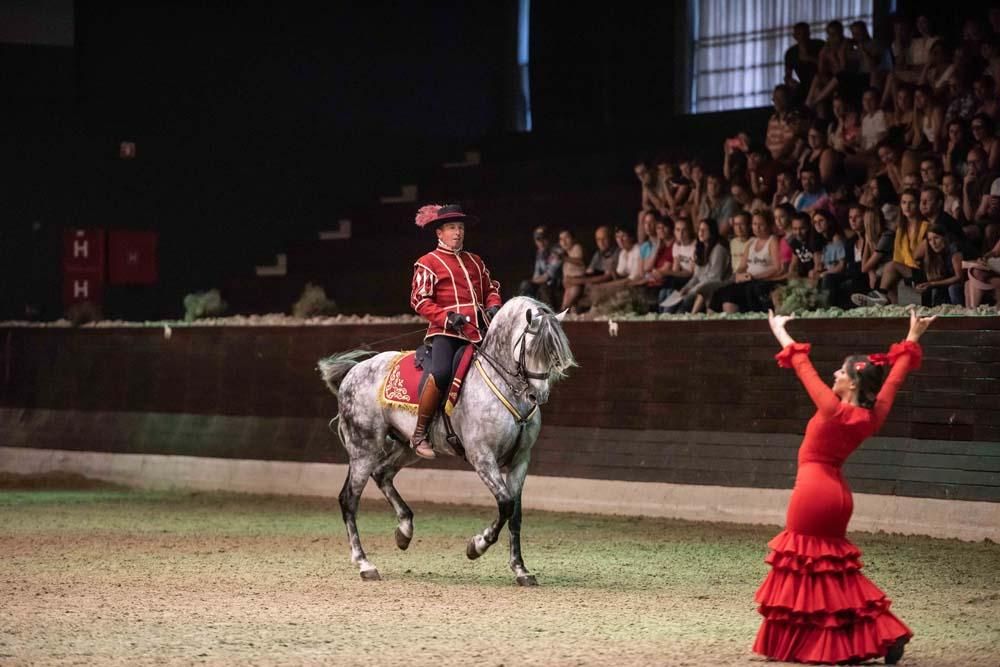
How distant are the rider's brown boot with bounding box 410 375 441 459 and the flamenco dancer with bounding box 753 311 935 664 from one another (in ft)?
11.7

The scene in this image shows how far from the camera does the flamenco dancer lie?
21.7ft

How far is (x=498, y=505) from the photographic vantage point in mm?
9547

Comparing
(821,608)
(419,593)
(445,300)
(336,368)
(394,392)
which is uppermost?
(445,300)

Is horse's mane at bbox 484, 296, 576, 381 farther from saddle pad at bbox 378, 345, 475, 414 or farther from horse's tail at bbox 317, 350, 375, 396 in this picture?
horse's tail at bbox 317, 350, 375, 396

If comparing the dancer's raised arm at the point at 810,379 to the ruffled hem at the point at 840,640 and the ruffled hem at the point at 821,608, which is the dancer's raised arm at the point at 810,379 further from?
the ruffled hem at the point at 840,640

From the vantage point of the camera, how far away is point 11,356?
1891cm

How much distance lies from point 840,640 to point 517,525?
3.32 metres

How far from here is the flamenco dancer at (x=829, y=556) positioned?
6617 millimetres

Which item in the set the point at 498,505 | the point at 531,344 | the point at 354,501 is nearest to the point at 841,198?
the point at 531,344

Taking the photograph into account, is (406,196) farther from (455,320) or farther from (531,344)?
(531,344)

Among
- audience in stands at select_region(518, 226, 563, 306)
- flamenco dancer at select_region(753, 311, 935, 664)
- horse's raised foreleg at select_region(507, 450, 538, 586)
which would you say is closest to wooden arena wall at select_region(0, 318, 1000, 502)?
audience in stands at select_region(518, 226, 563, 306)

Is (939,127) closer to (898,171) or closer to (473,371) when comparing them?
(898,171)

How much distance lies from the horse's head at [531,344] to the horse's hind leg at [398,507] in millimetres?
1342

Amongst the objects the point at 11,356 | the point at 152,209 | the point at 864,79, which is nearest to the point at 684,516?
the point at 864,79
